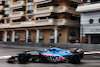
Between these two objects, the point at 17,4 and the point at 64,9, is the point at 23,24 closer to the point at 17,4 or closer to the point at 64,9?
the point at 17,4

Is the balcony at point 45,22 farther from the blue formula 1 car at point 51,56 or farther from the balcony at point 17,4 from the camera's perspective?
the blue formula 1 car at point 51,56

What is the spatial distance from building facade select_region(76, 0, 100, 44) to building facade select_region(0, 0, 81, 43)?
150 inches

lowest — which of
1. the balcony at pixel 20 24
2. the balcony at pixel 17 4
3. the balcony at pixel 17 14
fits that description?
the balcony at pixel 20 24

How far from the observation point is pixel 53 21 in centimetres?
3191

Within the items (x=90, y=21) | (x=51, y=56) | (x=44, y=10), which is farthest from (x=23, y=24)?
(x=51, y=56)

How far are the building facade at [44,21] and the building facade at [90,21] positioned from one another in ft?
12.5

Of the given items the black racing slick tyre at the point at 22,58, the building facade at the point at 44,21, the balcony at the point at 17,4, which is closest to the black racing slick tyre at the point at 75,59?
the black racing slick tyre at the point at 22,58

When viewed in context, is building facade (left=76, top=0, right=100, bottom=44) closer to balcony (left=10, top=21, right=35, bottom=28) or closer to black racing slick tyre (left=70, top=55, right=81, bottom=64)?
balcony (left=10, top=21, right=35, bottom=28)

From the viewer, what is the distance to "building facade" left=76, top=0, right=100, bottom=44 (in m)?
27.1

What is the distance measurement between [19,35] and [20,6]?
7856 millimetres

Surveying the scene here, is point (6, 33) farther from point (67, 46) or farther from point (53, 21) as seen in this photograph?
point (67, 46)

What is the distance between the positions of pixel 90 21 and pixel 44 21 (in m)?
10.0

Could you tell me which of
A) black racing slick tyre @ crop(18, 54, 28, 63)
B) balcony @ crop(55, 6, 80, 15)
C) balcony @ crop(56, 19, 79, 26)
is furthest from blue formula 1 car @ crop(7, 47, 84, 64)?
balcony @ crop(55, 6, 80, 15)

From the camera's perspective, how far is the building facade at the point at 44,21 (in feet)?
107
